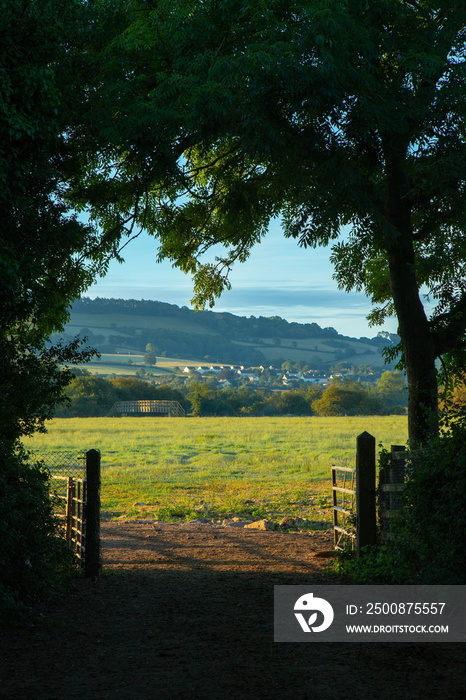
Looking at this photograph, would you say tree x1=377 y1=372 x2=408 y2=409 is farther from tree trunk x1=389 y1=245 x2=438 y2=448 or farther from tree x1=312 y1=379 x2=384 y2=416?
tree trunk x1=389 y1=245 x2=438 y2=448

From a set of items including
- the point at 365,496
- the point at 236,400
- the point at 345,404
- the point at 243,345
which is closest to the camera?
the point at 365,496


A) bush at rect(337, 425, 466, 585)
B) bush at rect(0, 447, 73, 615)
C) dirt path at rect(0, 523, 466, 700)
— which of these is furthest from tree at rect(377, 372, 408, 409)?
bush at rect(0, 447, 73, 615)

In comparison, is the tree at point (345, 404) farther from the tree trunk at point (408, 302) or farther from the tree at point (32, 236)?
the tree at point (32, 236)

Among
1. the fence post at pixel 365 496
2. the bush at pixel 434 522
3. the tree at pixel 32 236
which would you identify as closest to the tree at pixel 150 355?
the tree at pixel 32 236

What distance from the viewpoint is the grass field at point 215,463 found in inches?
763

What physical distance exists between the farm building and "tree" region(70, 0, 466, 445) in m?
63.6

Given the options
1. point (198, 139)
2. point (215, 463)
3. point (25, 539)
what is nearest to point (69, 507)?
point (25, 539)

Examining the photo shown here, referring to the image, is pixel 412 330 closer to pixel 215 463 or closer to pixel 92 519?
pixel 92 519

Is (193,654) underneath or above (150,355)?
underneath

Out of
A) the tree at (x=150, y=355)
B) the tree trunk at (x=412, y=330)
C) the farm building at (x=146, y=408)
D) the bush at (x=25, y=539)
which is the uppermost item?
the tree at (x=150, y=355)

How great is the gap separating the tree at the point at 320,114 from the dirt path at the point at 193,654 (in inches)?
129

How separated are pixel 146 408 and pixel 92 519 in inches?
2596

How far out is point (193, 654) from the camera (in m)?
5.80

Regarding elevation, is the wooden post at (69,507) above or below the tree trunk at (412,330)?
below
